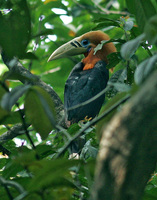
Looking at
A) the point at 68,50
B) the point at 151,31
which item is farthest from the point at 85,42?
the point at 151,31

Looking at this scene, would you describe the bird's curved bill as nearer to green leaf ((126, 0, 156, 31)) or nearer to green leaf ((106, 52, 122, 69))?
green leaf ((106, 52, 122, 69))

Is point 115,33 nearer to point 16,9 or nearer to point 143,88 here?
point 16,9

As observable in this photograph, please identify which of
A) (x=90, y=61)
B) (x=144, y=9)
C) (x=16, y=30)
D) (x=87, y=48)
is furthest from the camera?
(x=87, y=48)

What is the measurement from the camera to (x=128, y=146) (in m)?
0.75

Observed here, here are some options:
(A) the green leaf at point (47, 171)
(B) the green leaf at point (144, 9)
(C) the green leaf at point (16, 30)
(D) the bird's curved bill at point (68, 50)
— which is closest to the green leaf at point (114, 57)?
(B) the green leaf at point (144, 9)

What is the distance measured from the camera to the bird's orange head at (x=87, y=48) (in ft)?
14.0

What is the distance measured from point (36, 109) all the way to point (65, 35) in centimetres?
365

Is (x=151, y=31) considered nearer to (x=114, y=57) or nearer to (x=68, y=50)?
(x=114, y=57)

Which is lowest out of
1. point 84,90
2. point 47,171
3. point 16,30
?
point 84,90

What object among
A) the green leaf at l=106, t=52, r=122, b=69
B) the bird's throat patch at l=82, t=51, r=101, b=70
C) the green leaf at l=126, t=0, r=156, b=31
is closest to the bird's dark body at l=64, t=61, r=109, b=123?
the bird's throat patch at l=82, t=51, r=101, b=70

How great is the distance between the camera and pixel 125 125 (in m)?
0.74

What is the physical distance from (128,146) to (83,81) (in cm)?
331

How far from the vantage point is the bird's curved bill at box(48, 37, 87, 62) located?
4.08 meters

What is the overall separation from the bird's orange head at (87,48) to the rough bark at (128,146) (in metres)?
3.37
